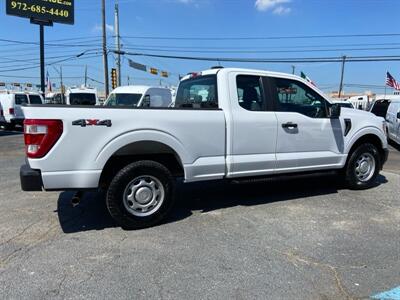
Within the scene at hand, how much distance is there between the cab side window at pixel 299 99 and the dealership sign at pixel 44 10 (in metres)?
27.1

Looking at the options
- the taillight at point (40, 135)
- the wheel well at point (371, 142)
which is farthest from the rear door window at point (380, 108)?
the taillight at point (40, 135)

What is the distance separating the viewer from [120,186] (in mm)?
4984

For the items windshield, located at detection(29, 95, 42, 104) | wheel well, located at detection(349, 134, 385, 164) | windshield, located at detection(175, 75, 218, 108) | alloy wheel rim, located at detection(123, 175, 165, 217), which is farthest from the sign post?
alloy wheel rim, located at detection(123, 175, 165, 217)

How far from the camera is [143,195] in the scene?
5.18 meters

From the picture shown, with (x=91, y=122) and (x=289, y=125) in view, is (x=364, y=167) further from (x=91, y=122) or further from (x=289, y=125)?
(x=91, y=122)

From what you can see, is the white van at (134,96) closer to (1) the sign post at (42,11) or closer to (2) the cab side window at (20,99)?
(2) the cab side window at (20,99)

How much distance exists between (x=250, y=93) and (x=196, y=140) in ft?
3.82

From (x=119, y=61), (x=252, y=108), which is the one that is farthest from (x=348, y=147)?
(x=119, y=61)

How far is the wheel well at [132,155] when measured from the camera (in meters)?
5.07

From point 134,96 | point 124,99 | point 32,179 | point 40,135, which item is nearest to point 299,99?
point 40,135

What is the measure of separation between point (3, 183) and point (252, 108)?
487cm

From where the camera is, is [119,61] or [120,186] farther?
[119,61]

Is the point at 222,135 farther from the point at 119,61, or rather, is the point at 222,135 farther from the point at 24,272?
the point at 119,61

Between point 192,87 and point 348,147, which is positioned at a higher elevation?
point 192,87
